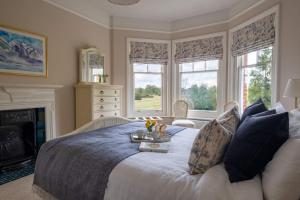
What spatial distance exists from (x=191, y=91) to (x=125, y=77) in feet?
5.17

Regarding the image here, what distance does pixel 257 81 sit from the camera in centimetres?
342

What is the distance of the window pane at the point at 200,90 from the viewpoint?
435 cm

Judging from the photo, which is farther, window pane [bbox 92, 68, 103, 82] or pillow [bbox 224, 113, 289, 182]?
window pane [bbox 92, 68, 103, 82]

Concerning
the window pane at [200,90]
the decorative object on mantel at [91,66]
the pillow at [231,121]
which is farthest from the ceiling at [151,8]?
the pillow at [231,121]

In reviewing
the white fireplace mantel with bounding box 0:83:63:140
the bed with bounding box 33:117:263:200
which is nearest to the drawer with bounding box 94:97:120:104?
the white fireplace mantel with bounding box 0:83:63:140

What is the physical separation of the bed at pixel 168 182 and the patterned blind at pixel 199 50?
3276 millimetres

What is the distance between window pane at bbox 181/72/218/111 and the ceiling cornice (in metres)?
1.08

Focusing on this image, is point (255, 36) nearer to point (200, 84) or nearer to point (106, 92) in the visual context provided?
point (200, 84)

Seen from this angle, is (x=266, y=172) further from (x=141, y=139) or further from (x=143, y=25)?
(x=143, y=25)

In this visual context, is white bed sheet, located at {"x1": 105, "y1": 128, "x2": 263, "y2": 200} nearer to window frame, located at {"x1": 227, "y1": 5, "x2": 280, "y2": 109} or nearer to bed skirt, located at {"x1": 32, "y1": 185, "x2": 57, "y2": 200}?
bed skirt, located at {"x1": 32, "y1": 185, "x2": 57, "y2": 200}

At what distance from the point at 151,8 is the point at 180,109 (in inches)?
87.0

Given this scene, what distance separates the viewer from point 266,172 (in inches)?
42.6

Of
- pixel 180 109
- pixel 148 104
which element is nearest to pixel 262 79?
pixel 180 109

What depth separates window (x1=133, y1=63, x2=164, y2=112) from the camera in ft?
15.3
